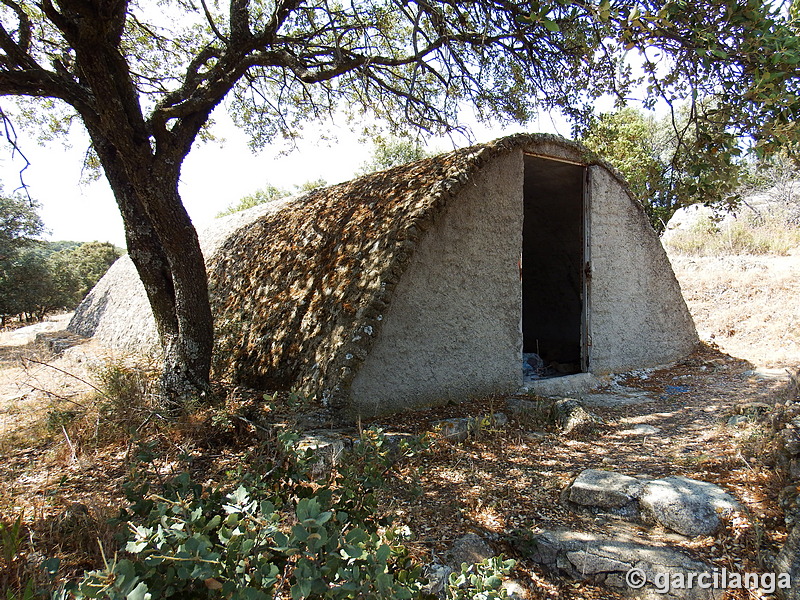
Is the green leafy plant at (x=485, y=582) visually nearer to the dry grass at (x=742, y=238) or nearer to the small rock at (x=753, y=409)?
the small rock at (x=753, y=409)

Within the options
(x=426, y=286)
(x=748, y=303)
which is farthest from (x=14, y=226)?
(x=748, y=303)

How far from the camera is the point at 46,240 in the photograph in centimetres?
1770

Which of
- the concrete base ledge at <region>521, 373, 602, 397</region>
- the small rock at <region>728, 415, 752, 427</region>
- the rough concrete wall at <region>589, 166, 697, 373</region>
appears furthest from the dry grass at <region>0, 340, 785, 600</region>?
the rough concrete wall at <region>589, 166, 697, 373</region>

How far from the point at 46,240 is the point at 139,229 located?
16.7m

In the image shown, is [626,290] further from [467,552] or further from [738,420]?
[467,552]

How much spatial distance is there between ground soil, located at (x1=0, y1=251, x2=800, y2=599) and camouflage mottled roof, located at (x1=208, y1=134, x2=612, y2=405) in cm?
91

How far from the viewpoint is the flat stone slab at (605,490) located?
117 inches

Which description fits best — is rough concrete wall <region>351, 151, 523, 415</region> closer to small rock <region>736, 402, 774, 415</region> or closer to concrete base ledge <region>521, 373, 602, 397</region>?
concrete base ledge <region>521, 373, 602, 397</region>

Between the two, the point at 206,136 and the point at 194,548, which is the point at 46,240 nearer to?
the point at 206,136

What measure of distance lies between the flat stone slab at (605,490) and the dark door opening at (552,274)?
4.31m

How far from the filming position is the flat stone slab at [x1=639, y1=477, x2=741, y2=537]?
8.70 feet

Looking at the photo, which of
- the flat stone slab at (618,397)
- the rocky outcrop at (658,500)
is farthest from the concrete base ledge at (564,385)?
the rocky outcrop at (658,500)

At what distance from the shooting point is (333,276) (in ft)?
17.2

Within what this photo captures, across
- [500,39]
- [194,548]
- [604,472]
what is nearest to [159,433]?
[194,548]
